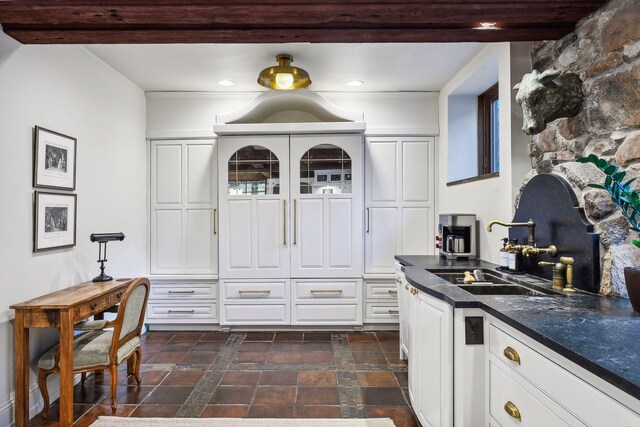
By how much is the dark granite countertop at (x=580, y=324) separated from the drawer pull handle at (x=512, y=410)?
30 cm

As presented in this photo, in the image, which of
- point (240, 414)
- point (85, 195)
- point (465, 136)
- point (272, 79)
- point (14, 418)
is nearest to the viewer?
point (14, 418)

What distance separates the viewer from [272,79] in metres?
3.20

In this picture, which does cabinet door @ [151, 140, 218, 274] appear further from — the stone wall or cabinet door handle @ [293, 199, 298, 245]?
the stone wall

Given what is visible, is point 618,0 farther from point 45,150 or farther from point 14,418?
point 14,418

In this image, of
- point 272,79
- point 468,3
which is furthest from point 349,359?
point 468,3

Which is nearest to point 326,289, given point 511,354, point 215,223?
point 215,223

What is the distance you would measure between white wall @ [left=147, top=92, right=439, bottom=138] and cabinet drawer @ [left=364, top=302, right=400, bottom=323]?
186 cm

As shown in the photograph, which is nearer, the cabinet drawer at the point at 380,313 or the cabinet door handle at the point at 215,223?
the cabinet drawer at the point at 380,313

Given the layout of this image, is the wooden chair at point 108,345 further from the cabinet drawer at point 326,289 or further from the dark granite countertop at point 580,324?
the dark granite countertop at point 580,324

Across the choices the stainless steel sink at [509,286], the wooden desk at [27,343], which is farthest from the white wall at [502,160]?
the wooden desk at [27,343]

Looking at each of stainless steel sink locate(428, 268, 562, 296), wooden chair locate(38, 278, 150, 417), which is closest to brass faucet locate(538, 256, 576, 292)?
stainless steel sink locate(428, 268, 562, 296)

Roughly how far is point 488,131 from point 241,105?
2582mm

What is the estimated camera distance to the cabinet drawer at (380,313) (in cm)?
393

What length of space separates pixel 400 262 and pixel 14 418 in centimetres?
279
